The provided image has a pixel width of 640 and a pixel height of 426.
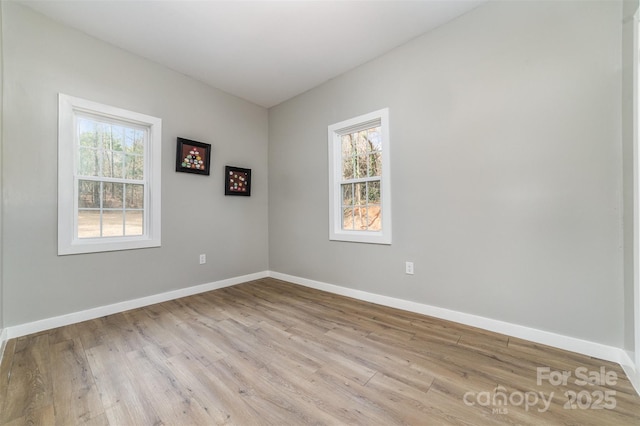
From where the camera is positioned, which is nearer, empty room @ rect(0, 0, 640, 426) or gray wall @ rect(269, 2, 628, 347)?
empty room @ rect(0, 0, 640, 426)

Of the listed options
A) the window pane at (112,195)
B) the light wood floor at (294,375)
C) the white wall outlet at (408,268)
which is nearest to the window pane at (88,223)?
the window pane at (112,195)

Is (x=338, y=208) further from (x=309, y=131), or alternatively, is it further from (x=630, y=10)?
(x=630, y=10)

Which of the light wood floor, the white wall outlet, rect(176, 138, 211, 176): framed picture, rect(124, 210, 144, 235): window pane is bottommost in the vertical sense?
the light wood floor

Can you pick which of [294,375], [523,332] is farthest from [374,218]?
[294,375]

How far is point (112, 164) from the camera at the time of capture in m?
2.71

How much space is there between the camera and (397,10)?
7.27ft

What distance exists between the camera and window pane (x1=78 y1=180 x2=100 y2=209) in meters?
2.49

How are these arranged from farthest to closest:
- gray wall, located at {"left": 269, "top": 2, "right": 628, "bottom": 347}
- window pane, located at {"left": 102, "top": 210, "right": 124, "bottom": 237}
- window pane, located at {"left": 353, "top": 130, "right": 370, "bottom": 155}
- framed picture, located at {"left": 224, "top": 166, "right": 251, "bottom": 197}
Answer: framed picture, located at {"left": 224, "top": 166, "right": 251, "bottom": 197} → window pane, located at {"left": 353, "top": 130, "right": 370, "bottom": 155} → window pane, located at {"left": 102, "top": 210, "right": 124, "bottom": 237} → gray wall, located at {"left": 269, "top": 2, "right": 628, "bottom": 347}

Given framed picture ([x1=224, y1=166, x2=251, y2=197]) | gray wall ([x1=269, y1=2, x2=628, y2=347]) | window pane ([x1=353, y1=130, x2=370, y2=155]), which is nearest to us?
gray wall ([x1=269, y1=2, x2=628, y2=347])

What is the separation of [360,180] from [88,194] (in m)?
2.91

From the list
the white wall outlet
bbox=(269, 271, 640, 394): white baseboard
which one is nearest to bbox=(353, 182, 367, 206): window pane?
the white wall outlet

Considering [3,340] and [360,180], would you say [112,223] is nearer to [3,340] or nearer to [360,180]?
[3,340]

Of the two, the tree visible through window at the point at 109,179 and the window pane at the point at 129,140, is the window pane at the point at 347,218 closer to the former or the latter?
the tree visible through window at the point at 109,179

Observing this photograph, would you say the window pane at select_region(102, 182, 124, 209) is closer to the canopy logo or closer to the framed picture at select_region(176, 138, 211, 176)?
the framed picture at select_region(176, 138, 211, 176)
